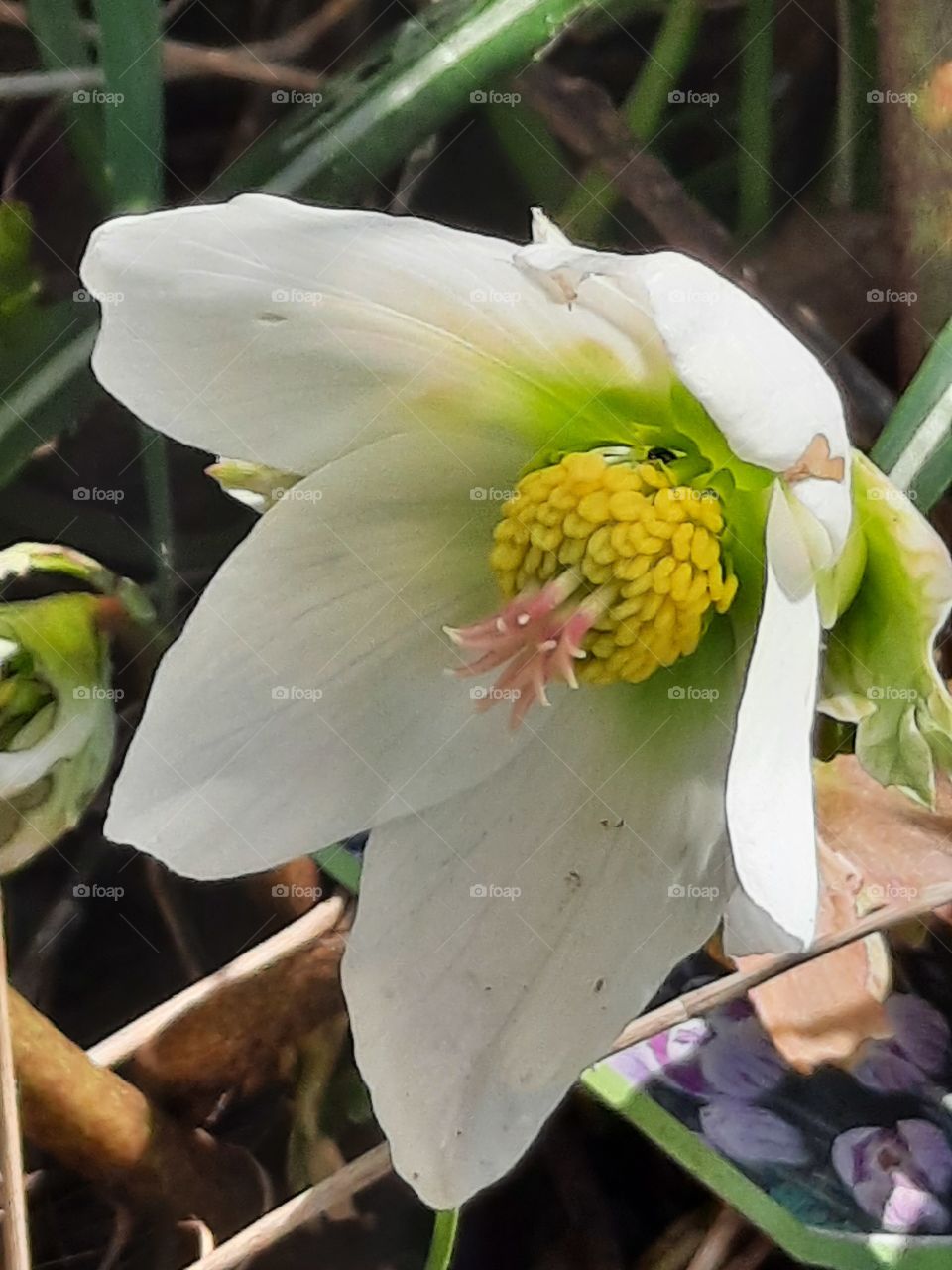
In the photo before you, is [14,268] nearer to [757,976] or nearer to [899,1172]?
[757,976]

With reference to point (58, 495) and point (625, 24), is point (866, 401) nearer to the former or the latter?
point (625, 24)

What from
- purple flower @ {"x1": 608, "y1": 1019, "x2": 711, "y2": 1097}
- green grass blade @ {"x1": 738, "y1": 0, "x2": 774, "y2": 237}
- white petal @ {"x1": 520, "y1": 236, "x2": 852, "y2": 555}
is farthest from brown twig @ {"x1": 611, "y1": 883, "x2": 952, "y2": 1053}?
green grass blade @ {"x1": 738, "y1": 0, "x2": 774, "y2": 237}

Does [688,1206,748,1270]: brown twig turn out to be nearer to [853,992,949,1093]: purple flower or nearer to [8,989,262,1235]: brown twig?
[853,992,949,1093]: purple flower

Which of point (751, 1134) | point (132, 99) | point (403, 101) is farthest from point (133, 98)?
point (751, 1134)

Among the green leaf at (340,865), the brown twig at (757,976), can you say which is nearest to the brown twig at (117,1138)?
the green leaf at (340,865)

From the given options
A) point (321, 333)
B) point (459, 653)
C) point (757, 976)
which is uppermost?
point (321, 333)

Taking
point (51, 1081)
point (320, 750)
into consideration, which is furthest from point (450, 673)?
point (51, 1081)
